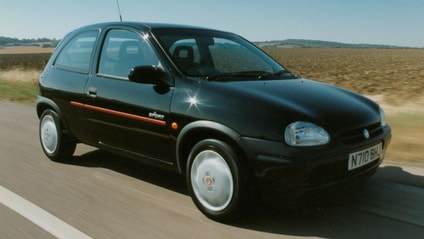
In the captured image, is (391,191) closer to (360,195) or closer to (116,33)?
(360,195)

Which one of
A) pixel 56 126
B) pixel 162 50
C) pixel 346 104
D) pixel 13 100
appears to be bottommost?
pixel 13 100

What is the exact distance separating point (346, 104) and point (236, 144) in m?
1.04

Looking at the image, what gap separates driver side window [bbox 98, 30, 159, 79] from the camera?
4543 mm

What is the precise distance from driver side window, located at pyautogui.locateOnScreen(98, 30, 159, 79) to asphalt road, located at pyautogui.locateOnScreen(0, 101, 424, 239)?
114 centimetres

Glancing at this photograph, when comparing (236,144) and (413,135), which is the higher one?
(236,144)

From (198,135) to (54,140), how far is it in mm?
2515

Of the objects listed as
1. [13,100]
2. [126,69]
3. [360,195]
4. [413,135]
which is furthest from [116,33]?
[13,100]

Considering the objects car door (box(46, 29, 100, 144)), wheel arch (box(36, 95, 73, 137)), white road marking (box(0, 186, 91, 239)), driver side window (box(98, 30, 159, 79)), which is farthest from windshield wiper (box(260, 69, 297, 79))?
wheel arch (box(36, 95, 73, 137))

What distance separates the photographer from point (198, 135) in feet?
13.0

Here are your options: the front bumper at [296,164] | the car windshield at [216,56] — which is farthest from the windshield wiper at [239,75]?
the front bumper at [296,164]

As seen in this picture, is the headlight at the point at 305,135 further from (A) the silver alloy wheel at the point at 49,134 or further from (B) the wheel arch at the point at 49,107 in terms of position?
(A) the silver alloy wheel at the point at 49,134

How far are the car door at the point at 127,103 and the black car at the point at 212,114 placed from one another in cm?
1

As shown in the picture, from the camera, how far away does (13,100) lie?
1274 centimetres

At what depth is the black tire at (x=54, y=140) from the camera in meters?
5.65
